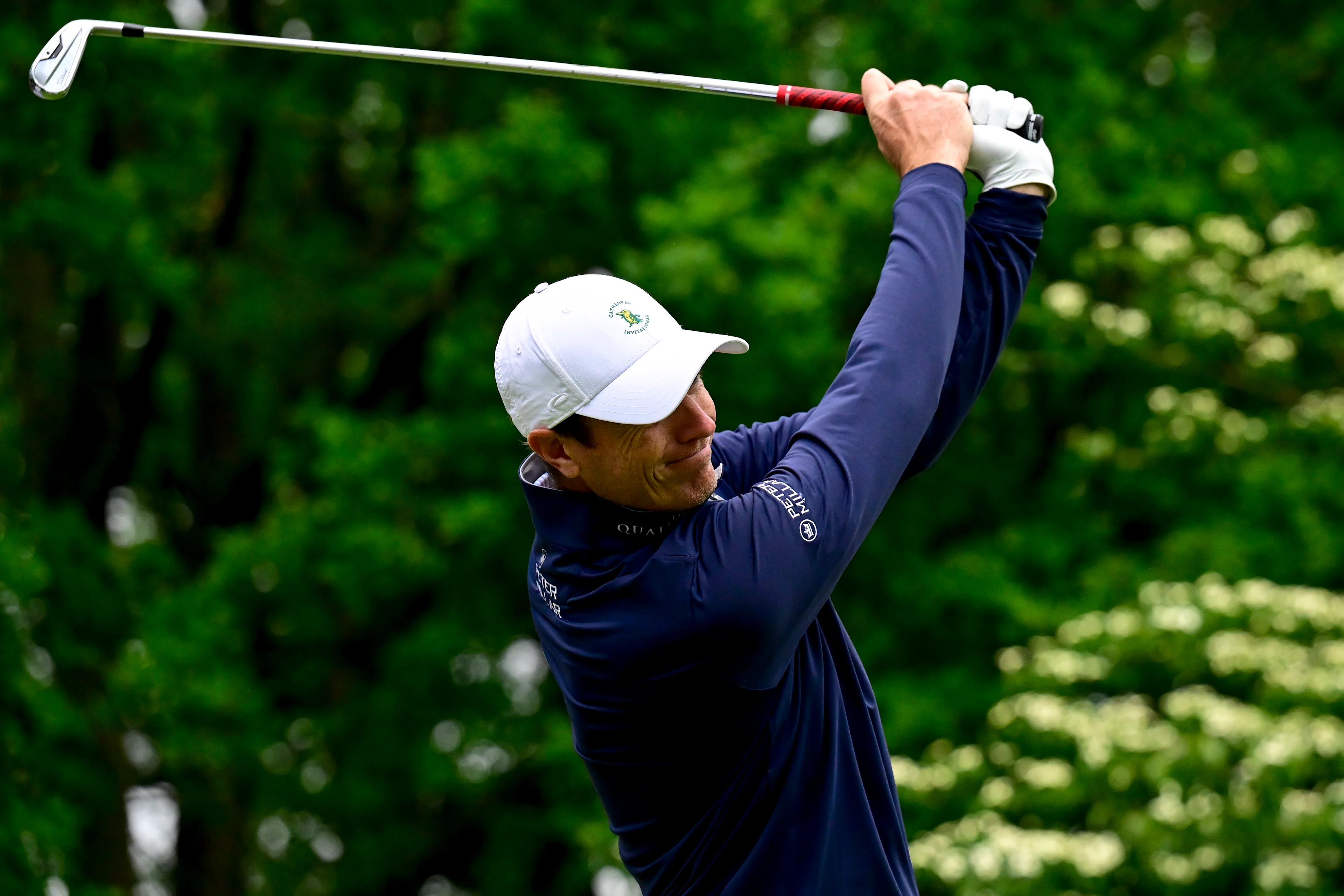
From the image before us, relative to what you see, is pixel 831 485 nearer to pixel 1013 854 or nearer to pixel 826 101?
pixel 826 101

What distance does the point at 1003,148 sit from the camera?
97.2 inches

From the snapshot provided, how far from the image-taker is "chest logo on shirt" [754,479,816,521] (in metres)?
2.07

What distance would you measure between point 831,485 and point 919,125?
0.66 meters

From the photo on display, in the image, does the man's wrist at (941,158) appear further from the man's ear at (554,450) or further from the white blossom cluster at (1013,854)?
the white blossom cluster at (1013,854)

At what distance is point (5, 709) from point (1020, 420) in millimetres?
8371

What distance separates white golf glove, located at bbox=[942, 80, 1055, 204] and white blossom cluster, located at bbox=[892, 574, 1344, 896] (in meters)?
5.03

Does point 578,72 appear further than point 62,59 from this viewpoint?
No

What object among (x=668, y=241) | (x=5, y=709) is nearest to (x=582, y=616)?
(x=5, y=709)

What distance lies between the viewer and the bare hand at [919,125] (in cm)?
233

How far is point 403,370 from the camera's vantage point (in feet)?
38.8

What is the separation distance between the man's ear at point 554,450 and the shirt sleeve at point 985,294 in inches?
22.4

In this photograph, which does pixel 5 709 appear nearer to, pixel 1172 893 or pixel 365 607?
pixel 365 607

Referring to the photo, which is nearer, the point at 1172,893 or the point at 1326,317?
the point at 1172,893

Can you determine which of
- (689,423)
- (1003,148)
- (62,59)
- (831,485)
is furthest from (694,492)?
(62,59)
